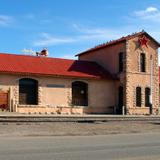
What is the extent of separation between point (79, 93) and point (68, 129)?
64.6ft

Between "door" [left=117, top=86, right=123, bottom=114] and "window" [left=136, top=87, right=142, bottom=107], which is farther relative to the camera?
"window" [left=136, top=87, right=142, bottom=107]

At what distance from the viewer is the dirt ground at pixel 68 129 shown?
2070 centimetres

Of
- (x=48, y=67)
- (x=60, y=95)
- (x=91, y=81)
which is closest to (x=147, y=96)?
(x=91, y=81)

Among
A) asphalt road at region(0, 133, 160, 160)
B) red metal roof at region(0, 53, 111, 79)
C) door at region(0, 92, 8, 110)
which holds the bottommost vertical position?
asphalt road at region(0, 133, 160, 160)

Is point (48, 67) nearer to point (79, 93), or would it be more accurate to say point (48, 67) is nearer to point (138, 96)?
point (79, 93)

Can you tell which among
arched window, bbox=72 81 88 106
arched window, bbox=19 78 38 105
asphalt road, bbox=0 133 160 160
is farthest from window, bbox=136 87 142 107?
asphalt road, bbox=0 133 160 160

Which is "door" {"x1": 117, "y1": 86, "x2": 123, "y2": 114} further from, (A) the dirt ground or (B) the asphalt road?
(B) the asphalt road

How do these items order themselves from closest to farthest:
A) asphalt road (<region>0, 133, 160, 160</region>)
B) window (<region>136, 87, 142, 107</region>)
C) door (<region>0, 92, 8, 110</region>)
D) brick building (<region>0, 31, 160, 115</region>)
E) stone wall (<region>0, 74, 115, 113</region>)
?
asphalt road (<region>0, 133, 160, 160</region>) < door (<region>0, 92, 8, 110</region>) < stone wall (<region>0, 74, 115, 113</region>) < brick building (<region>0, 31, 160, 115</region>) < window (<region>136, 87, 142, 107</region>)

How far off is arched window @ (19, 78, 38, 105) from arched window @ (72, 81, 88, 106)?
4.04m

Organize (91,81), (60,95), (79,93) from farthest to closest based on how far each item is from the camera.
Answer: (91,81)
(79,93)
(60,95)

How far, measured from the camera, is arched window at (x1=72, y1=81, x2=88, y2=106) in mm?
42219

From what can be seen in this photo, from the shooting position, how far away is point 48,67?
137 ft

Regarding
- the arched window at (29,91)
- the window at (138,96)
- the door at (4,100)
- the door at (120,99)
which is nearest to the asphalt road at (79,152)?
the door at (4,100)

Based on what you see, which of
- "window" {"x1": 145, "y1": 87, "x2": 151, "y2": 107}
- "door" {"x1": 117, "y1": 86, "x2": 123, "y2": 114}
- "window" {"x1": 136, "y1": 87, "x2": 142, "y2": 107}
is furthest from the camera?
"window" {"x1": 145, "y1": 87, "x2": 151, "y2": 107}
